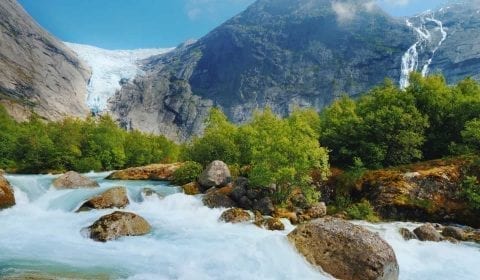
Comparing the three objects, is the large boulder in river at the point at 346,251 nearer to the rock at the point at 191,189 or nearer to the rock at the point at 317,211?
the rock at the point at 317,211

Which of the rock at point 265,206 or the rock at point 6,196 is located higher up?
the rock at point 6,196

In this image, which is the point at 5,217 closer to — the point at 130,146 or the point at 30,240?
the point at 30,240

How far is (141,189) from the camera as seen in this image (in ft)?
123

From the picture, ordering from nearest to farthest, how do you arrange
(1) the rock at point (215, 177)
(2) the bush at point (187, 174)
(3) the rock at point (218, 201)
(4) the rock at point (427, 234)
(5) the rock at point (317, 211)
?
1. (4) the rock at point (427, 234)
2. (5) the rock at point (317, 211)
3. (3) the rock at point (218, 201)
4. (1) the rock at point (215, 177)
5. (2) the bush at point (187, 174)

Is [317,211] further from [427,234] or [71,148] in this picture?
[71,148]

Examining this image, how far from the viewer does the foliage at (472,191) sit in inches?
1145

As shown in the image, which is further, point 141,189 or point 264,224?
point 141,189

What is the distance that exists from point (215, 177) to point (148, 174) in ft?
56.9

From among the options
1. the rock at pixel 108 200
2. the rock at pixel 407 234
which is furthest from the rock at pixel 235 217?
the rock at pixel 407 234

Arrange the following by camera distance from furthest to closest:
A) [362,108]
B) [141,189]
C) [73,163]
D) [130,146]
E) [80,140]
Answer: [130,146] < [80,140] < [73,163] < [362,108] < [141,189]

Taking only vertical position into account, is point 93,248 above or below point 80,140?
below

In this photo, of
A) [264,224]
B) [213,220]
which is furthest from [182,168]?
[264,224]

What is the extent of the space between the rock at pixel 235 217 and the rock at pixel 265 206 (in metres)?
3.34

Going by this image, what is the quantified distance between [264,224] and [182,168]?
75.0 feet
